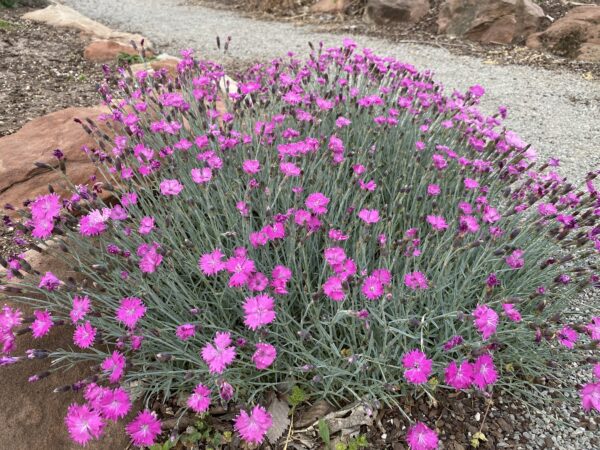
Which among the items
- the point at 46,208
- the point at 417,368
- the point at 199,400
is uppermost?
the point at 46,208

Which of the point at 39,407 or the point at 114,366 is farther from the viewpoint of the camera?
the point at 39,407

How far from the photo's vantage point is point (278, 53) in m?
6.76

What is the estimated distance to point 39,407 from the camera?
5.55ft

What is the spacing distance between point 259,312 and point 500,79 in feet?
17.7

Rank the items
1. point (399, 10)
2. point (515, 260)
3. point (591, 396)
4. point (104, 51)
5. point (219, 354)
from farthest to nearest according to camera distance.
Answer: point (399, 10), point (104, 51), point (515, 260), point (591, 396), point (219, 354)

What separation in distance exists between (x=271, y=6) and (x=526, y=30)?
5111mm

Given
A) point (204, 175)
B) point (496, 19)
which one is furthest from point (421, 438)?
point (496, 19)

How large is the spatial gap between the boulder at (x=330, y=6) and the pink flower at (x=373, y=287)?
818 cm

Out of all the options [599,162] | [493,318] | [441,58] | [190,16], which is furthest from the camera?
[190,16]

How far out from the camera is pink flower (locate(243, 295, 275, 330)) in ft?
4.73

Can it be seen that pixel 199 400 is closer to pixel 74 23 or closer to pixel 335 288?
pixel 335 288

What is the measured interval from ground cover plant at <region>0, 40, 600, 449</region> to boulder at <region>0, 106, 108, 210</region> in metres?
0.41

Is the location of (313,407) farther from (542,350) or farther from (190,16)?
(190,16)

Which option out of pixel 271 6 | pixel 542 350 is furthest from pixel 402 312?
pixel 271 6
